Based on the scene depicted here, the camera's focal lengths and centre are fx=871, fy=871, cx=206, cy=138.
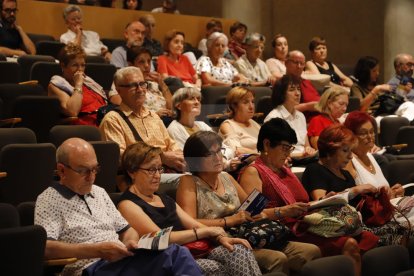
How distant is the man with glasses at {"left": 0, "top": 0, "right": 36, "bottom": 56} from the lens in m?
5.95

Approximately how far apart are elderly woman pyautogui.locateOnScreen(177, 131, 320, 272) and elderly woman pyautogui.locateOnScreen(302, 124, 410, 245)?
43cm

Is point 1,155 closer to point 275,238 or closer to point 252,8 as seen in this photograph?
point 275,238

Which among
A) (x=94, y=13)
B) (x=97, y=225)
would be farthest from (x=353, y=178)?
(x=94, y=13)

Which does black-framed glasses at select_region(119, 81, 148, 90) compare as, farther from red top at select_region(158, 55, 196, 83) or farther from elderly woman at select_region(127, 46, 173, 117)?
red top at select_region(158, 55, 196, 83)

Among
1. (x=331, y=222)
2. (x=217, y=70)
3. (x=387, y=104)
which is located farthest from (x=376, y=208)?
(x=217, y=70)

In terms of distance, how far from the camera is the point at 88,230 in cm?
305

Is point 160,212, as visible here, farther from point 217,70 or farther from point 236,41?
point 236,41

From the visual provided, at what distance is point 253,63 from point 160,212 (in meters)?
3.68

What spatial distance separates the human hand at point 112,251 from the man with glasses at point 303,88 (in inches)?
101

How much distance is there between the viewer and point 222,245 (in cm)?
319

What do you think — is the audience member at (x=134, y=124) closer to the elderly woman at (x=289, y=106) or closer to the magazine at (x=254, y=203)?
the magazine at (x=254, y=203)

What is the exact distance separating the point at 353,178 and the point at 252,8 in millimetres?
3950

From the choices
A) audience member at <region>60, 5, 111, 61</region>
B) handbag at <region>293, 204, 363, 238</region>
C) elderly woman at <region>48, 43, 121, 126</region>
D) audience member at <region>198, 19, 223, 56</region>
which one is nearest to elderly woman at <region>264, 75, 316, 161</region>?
elderly woman at <region>48, 43, 121, 126</region>

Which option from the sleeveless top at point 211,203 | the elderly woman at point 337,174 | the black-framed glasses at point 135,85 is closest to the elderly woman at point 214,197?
the sleeveless top at point 211,203
